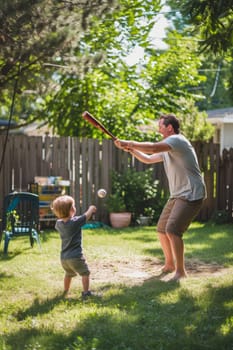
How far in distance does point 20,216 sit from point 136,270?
8.84 ft

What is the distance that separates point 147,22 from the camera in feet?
48.9

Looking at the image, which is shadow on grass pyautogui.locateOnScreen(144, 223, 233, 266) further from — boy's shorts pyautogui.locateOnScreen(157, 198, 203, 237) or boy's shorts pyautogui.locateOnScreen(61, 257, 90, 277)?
boy's shorts pyautogui.locateOnScreen(61, 257, 90, 277)

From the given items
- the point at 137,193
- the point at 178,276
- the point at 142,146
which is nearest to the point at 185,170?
the point at 142,146

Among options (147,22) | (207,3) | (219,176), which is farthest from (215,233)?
(147,22)

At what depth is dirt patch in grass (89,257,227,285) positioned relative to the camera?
6.20 m

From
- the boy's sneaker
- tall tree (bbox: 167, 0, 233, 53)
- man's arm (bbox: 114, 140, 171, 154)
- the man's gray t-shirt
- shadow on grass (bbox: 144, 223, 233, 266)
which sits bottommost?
shadow on grass (bbox: 144, 223, 233, 266)

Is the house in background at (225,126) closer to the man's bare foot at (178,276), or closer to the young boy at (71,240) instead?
the man's bare foot at (178,276)

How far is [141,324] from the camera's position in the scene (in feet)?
14.0

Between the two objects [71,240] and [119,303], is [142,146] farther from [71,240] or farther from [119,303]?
[119,303]

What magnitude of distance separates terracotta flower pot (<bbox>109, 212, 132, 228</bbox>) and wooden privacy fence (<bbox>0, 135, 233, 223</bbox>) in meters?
0.36

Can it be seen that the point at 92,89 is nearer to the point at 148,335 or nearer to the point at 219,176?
the point at 219,176

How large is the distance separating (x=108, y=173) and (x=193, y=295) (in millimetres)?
6702

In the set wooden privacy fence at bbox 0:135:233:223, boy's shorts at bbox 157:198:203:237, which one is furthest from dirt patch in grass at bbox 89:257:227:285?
wooden privacy fence at bbox 0:135:233:223

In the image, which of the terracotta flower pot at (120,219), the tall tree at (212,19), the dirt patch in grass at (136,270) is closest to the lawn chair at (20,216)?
the dirt patch in grass at (136,270)
